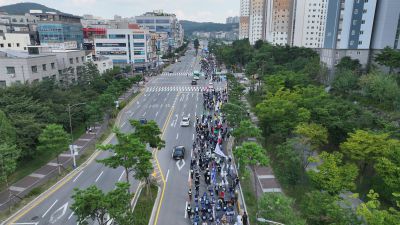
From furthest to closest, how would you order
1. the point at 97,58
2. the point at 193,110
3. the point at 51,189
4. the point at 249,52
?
the point at 249,52
the point at 97,58
the point at 193,110
the point at 51,189

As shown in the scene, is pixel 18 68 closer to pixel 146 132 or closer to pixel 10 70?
pixel 10 70

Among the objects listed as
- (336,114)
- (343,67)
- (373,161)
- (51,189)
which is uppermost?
(343,67)

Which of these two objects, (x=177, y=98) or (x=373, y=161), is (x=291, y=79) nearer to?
(x=177, y=98)

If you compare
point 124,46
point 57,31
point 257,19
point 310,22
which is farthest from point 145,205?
point 257,19

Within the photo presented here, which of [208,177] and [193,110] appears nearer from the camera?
[208,177]

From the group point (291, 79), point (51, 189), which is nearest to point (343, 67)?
point (291, 79)

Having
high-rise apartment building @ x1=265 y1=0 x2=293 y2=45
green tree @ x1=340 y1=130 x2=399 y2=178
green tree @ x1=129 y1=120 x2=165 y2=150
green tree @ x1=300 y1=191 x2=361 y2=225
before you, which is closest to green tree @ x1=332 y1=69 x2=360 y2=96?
green tree @ x1=340 y1=130 x2=399 y2=178

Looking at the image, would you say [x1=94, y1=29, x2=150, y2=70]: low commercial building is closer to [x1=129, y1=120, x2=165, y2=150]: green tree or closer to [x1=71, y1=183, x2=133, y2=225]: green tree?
[x1=129, y1=120, x2=165, y2=150]: green tree

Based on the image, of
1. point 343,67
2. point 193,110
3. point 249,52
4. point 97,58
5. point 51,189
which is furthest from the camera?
point 249,52
